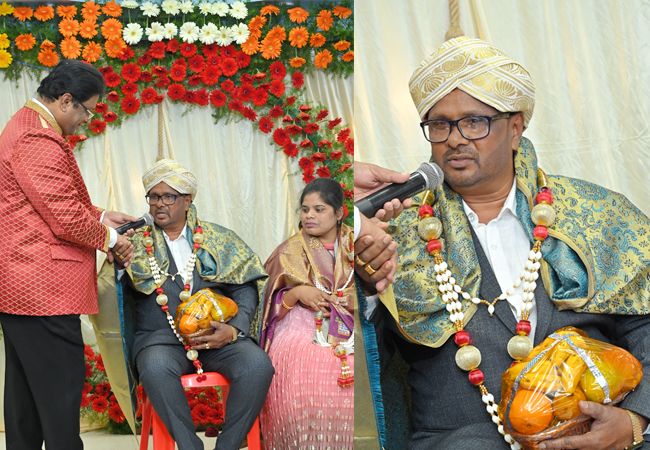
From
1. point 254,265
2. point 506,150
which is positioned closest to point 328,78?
point 506,150

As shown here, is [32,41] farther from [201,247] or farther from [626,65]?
[626,65]

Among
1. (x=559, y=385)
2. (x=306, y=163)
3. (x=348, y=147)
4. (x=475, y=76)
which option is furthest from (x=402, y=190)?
(x=306, y=163)

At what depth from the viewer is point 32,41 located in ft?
8.27

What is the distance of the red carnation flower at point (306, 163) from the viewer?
7.64 feet

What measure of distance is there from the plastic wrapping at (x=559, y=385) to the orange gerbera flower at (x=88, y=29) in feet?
7.80

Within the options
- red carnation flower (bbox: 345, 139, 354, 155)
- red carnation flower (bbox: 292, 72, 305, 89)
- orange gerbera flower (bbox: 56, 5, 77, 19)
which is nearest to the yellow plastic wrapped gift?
red carnation flower (bbox: 345, 139, 354, 155)

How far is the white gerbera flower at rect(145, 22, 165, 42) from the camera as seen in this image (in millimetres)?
2625

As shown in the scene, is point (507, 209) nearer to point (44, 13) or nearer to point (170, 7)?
point (170, 7)

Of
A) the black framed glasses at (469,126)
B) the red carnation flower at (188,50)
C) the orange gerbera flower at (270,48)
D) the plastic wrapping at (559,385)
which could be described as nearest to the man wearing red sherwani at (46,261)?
the red carnation flower at (188,50)

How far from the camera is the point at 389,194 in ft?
3.62

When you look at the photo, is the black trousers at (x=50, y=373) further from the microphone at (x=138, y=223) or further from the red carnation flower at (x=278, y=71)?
the red carnation flower at (x=278, y=71)

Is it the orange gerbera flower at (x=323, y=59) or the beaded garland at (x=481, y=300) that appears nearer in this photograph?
the beaded garland at (x=481, y=300)

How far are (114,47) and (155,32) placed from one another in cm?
21

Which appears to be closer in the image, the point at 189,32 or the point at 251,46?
the point at 251,46
